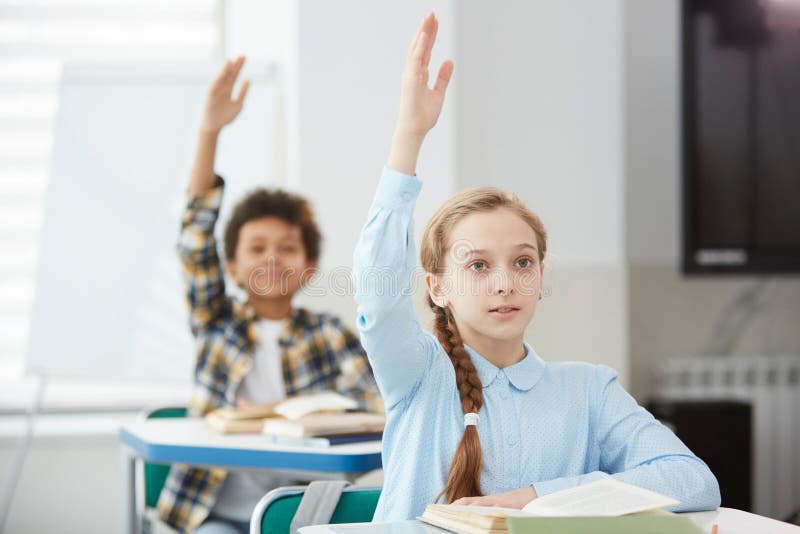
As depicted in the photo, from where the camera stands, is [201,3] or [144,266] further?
[201,3]

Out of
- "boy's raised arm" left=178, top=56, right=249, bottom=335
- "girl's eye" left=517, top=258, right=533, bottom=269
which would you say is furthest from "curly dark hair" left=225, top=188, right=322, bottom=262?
"girl's eye" left=517, top=258, right=533, bottom=269

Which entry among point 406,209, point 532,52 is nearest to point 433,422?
point 406,209

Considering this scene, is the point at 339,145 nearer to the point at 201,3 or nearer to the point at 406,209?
the point at 201,3

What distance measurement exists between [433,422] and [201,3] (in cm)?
266

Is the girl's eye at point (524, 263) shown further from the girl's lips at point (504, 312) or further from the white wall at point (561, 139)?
the white wall at point (561, 139)

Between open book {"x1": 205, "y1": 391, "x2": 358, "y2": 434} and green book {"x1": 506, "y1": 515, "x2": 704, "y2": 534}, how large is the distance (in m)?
1.12

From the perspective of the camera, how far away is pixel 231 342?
Result: 262 centimetres

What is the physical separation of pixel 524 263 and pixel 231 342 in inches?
49.3

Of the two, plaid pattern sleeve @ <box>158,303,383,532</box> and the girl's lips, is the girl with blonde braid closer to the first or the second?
the girl's lips

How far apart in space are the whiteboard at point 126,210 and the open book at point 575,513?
216 cm

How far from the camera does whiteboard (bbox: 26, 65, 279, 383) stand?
10.7 ft

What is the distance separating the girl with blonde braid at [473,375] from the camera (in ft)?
4.65

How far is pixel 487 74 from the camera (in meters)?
3.60

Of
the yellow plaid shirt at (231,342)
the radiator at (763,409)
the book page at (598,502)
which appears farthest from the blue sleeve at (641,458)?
the radiator at (763,409)
